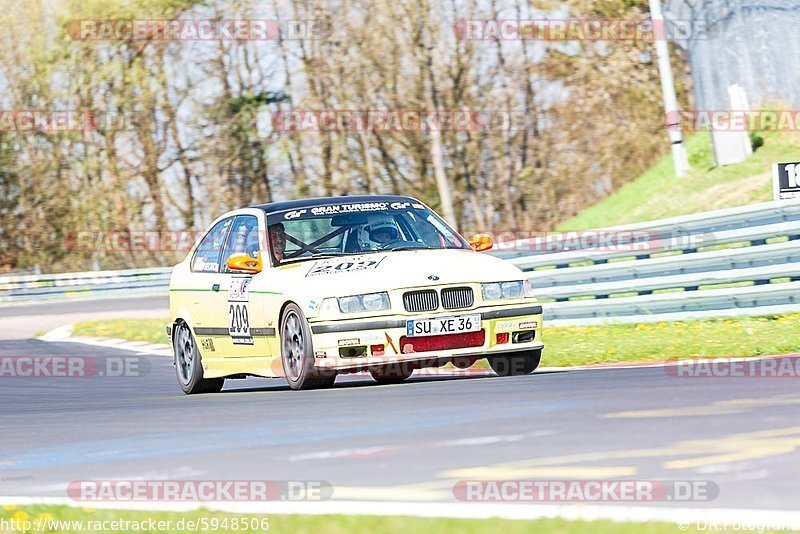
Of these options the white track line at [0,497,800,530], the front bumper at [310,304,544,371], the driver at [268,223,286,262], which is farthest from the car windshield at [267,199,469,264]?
the white track line at [0,497,800,530]

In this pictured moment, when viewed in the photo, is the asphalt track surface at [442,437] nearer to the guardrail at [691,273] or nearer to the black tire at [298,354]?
the black tire at [298,354]

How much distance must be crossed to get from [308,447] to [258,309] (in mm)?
4256

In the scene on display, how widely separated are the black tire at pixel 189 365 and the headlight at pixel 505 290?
2828mm

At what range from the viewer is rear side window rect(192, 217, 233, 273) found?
13188 mm

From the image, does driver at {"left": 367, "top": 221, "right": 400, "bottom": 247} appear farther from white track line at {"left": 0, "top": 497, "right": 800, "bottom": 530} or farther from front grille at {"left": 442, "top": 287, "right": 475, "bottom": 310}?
white track line at {"left": 0, "top": 497, "right": 800, "bottom": 530}

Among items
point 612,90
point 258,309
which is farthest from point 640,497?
point 612,90

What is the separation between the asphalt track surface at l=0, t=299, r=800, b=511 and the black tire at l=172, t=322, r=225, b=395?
1.30 meters

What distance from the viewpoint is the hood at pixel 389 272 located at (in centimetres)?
1123

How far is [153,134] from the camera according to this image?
50438 mm

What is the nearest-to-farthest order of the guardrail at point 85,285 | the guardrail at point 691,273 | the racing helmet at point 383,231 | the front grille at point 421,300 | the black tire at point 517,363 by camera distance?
1. the front grille at point 421,300
2. the black tire at point 517,363
3. the racing helmet at point 383,231
4. the guardrail at point 691,273
5. the guardrail at point 85,285

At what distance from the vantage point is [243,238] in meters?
12.9

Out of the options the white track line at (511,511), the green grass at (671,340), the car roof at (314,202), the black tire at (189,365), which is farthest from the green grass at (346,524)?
the green grass at (671,340)

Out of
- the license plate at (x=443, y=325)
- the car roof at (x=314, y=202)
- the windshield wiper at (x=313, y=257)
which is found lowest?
the license plate at (x=443, y=325)

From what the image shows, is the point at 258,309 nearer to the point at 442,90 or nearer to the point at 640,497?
→ the point at 640,497
